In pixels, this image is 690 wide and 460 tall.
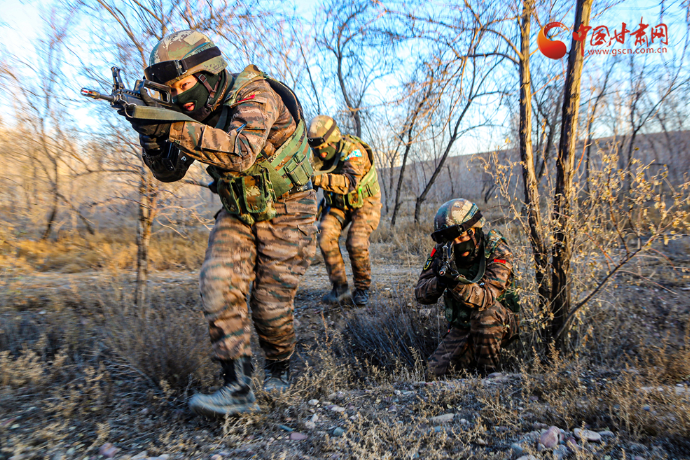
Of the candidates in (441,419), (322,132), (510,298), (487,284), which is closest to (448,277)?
(487,284)

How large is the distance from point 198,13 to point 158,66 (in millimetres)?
2159

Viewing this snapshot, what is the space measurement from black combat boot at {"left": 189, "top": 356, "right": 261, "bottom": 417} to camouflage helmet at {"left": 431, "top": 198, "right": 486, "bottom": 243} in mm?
1642

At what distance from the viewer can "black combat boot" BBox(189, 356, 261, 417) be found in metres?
1.70

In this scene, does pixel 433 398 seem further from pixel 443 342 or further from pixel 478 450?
pixel 443 342

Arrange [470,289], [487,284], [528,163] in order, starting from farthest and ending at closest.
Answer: [528,163], [487,284], [470,289]

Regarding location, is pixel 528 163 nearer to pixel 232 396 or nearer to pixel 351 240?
pixel 351 240

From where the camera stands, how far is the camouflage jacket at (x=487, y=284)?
2.63m

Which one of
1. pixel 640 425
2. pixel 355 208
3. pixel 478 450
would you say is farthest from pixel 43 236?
pixel 640 425

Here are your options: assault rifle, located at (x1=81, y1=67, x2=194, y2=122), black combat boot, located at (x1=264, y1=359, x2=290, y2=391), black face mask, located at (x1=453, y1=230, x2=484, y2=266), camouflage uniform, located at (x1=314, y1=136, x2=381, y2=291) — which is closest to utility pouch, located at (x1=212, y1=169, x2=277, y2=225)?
assault rifle, located at (x1=81, y1=67, x2=194, y2=122)

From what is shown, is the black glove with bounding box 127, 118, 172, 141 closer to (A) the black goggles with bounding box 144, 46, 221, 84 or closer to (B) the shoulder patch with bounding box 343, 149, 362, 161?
(A) the black goggles with bounding box 144, 46, 221, 84

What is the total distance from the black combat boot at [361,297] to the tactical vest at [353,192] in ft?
3.11

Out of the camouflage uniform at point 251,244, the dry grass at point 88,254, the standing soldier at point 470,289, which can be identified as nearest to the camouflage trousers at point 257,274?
the camouflage uniform at point 251,244

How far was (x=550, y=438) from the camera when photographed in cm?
155

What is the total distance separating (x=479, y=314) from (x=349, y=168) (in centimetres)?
207
